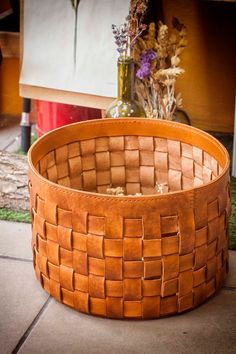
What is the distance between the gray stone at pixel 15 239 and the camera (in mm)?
1479

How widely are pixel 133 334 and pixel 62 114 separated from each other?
91 cm

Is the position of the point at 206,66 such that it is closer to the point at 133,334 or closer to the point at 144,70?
the point at 144,70

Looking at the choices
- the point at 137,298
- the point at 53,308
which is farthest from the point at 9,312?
the point at 137,298

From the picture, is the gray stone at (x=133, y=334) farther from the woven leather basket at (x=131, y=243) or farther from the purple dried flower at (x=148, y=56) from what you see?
the purple dried flower at (x=148, y=56)

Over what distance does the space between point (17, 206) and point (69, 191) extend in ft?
1.73

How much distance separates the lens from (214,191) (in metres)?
1.19

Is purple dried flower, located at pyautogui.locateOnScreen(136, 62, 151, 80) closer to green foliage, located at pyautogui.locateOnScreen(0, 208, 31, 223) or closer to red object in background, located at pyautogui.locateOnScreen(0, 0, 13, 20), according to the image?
green foliage, located at pyautogui.locateOnScreen(0, 208, 31, 223)

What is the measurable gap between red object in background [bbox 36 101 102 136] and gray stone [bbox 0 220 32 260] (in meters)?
0.44

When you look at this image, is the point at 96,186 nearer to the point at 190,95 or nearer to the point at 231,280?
the point at 231,280

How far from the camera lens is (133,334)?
1.19 metres

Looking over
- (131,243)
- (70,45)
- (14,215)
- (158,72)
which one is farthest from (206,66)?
(131,243)

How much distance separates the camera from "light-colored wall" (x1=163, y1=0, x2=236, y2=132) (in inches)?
81.1

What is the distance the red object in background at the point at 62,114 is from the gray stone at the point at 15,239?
444 mm

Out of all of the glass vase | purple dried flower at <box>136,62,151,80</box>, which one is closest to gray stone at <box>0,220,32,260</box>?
the glass vase
